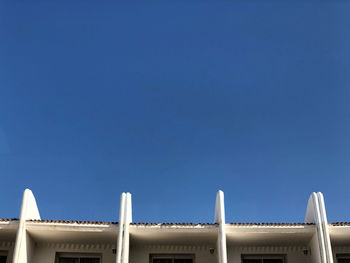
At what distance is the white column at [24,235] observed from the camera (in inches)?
842

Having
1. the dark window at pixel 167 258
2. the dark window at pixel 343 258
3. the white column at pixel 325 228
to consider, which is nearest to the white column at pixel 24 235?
the dark window at pixel 167 258

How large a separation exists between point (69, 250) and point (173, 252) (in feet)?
15.0

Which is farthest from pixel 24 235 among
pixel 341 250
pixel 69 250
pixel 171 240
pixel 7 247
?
pixel 341 250

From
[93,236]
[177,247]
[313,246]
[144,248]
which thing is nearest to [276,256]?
[313,246]

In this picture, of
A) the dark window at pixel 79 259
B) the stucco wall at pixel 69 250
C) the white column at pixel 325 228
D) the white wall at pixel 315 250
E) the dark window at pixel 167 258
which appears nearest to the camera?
the white column at pixel 325 228

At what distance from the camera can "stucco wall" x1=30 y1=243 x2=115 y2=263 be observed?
2317 cm

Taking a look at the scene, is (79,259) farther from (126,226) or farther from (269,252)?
(269,252)

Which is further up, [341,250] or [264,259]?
[341,250]

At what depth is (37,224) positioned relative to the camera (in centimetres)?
2198

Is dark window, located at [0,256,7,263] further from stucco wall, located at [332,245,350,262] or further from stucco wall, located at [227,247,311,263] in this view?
stucco wall, located at [332,245,350,262]

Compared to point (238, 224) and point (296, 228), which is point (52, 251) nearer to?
point (238, 224)

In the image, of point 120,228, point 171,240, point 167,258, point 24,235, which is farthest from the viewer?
point 167,258

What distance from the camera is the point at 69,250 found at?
23.3 meters

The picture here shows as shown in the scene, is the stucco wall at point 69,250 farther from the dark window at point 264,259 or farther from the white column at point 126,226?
the dark window at point 264,259
